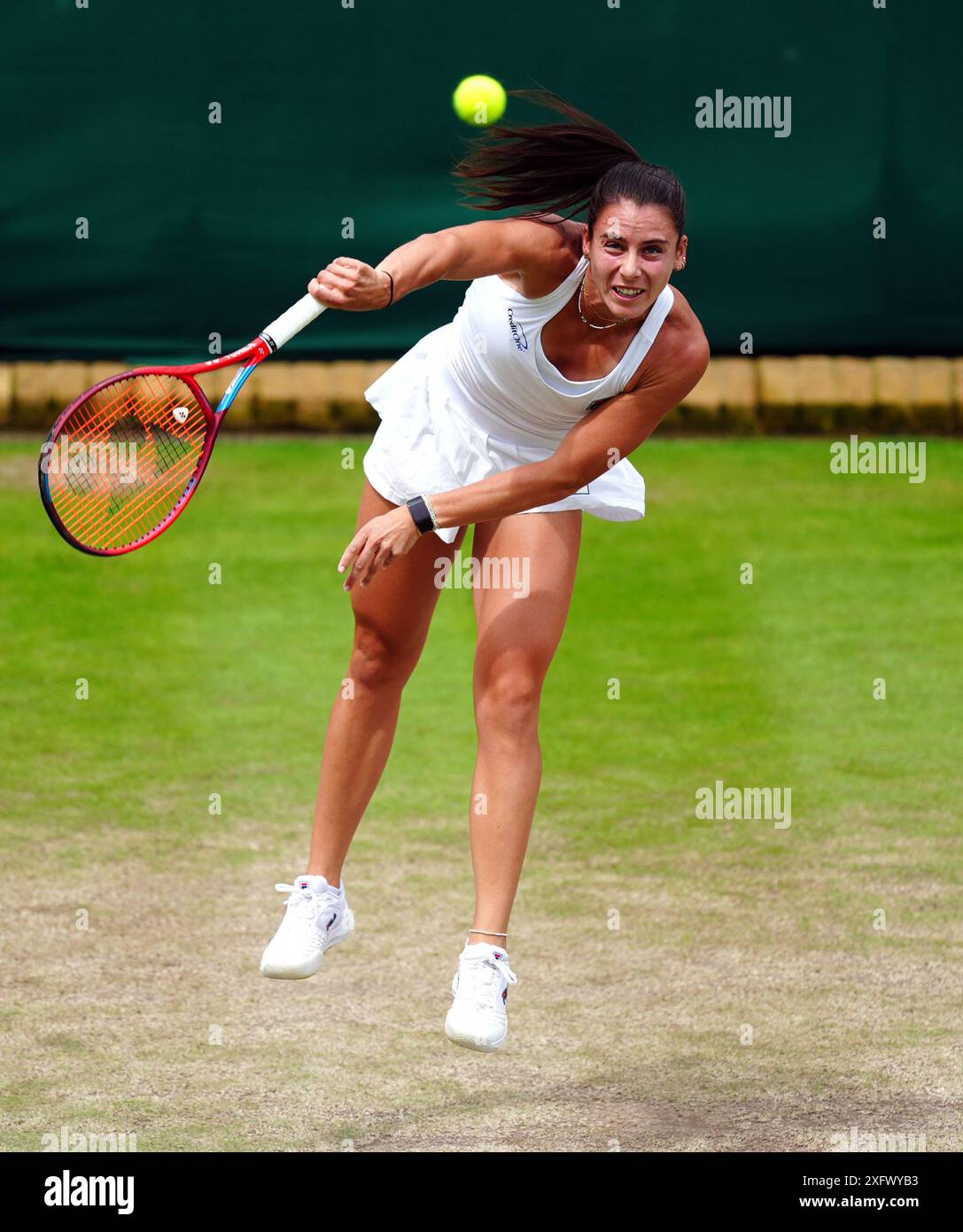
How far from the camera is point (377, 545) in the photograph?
3.59 metres

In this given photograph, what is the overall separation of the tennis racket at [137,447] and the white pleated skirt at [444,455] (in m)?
0.40

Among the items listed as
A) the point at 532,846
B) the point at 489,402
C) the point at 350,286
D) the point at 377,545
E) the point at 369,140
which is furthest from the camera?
the point at 369,140

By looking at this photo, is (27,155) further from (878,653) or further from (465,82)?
(878,653)

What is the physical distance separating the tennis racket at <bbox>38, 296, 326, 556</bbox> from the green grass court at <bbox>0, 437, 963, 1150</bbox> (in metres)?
1.20

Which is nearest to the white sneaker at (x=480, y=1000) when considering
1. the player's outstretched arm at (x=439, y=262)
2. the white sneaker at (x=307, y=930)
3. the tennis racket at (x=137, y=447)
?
the white sneaker at (x=307, y=930)

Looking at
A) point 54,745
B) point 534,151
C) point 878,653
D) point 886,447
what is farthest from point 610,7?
point 534,151

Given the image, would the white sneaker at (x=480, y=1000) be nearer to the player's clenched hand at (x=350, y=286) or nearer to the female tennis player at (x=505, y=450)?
the female tennis player at (x=505, y=450)

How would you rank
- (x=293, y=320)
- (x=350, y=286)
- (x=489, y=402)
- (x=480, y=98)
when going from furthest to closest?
(x=480, y=98) → (x=489, y=402) → (x=293, y=320) → (x=350, y=286)

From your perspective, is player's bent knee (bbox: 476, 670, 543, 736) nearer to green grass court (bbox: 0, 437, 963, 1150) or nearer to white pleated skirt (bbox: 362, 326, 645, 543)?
white pleated skirt (bbox: 362, 326, 645, 543)

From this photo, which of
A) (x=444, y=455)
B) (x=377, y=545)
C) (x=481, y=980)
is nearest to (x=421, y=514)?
(x=377, y=545)

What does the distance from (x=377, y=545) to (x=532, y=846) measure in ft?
7.45

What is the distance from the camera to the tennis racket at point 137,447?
11.5ft

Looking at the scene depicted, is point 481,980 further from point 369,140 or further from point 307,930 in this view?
point 369,140

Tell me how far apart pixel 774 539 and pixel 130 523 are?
5.28 m
